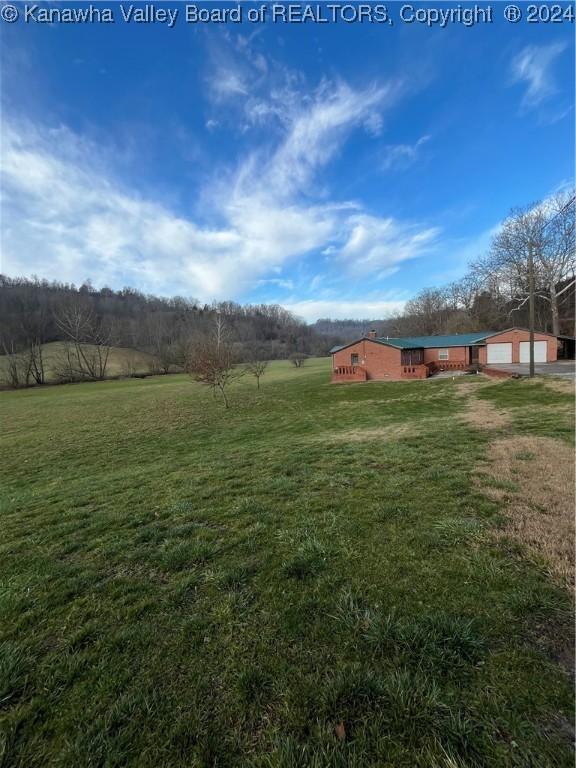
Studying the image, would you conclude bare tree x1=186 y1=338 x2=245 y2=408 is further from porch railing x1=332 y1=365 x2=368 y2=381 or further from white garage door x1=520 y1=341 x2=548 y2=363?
white garage door x1=520 y1=341 x2=548 y2=363

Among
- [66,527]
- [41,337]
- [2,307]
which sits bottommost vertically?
[66,527]

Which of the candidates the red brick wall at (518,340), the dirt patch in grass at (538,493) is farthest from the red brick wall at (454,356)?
the dirt patch in grass at (538,493)

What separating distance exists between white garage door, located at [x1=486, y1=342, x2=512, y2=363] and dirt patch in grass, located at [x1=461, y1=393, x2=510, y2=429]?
2316cm

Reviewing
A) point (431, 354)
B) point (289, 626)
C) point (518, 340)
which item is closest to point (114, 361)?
point (431, 354)

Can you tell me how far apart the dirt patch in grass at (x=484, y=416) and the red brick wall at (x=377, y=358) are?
16079 millimetres

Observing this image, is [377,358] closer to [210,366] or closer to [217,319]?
[210,366]

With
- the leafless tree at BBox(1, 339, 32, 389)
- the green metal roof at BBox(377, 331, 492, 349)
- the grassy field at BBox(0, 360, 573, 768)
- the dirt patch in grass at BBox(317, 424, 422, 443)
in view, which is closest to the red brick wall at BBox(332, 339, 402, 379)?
the green metal roof at BBox(377, 331, 492, 349)

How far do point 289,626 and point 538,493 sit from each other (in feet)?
14.3

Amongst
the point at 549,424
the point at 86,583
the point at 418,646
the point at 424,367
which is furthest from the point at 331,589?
the point at 424,367

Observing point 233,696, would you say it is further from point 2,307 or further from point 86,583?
point 2,307

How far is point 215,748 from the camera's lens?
1.74 m

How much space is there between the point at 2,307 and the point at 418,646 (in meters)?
93.2

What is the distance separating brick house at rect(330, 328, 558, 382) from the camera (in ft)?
105

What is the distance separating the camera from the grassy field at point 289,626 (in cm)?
176
